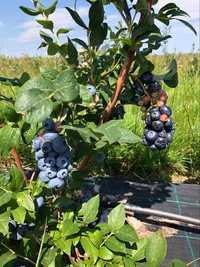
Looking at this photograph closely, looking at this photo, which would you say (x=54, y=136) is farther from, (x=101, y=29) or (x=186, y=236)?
(x=186, y=236)

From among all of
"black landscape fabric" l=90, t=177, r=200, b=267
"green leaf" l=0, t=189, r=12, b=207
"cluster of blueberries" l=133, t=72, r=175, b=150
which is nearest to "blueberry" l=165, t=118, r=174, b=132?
"cluster of blueberries" l=133, t=72, r=175, b=150

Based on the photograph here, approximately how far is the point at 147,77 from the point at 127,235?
425 mm

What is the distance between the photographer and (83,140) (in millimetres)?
1048

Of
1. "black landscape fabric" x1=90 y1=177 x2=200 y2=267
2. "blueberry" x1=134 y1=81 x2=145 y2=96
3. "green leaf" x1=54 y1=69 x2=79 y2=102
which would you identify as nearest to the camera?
"green leaf" x1=54 y1=69 x2=79 y2=102

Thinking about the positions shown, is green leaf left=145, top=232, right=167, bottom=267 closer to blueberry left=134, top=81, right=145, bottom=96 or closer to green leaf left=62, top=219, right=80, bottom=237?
green leaf left=62, top=219, right=80, bottom=237

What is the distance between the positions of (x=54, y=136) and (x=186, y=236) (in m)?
Result: 1.31

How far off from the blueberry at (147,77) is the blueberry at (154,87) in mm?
12

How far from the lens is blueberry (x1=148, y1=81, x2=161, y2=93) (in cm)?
130

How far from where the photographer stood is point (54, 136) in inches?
39.4

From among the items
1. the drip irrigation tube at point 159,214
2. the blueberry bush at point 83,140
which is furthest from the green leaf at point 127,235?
the drip irrigation tube at point 159,214

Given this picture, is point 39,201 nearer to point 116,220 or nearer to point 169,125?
point 116,220

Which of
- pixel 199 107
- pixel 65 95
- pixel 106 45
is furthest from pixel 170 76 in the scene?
pixel 199 107

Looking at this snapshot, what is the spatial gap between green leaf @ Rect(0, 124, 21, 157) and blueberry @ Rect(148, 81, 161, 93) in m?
0.43

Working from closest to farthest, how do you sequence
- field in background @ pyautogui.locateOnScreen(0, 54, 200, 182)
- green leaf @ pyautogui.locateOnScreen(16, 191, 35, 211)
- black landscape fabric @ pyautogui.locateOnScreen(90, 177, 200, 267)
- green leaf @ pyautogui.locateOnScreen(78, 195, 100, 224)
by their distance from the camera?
green leaf @ pyautogui.locateOnScreen(16, 191, 35, 211) < green leaf @ pyautogui.locateOnScreen(78, 195, 100, 224) < black landscape fabric @ pyautogui.locateOnScreen(90, 177, 200, 267) < field in background @ pyautogui.locateOnScreen(0, 54, 200, 182)
